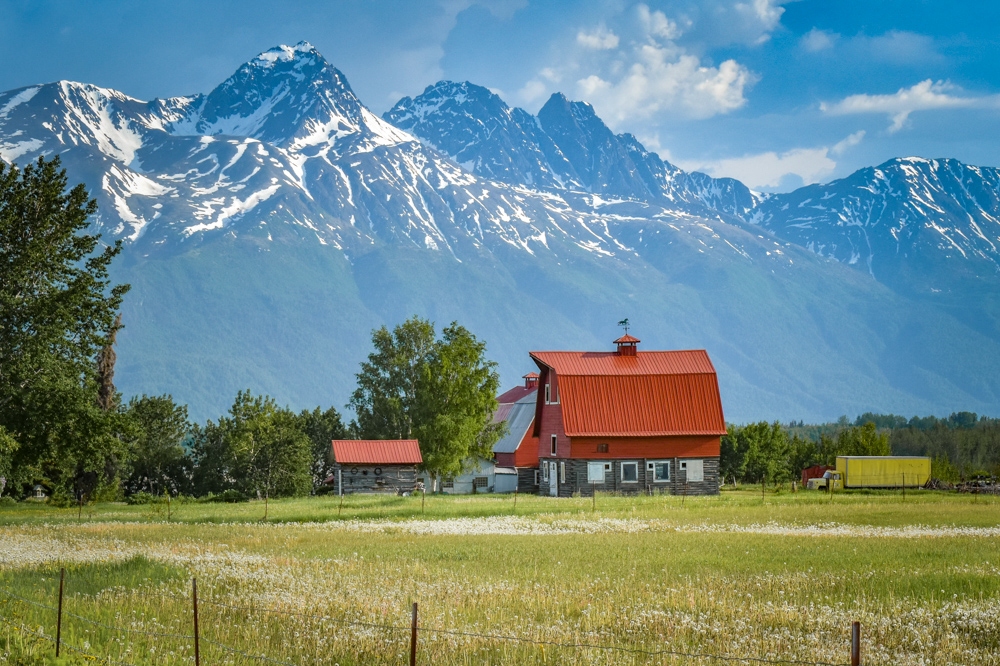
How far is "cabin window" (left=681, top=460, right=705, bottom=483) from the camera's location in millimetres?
76312

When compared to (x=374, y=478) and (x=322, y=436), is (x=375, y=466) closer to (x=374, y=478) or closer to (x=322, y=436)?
(x=374, y=478)

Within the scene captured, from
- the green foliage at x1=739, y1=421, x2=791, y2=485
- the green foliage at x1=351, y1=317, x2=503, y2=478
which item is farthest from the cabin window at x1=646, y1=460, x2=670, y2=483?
the green foliage at x1=739, y1=421, x2=791, y2=485

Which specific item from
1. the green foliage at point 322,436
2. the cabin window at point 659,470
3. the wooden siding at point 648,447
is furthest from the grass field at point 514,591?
the green foliage at point 322,436

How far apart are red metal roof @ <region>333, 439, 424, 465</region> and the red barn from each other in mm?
11155

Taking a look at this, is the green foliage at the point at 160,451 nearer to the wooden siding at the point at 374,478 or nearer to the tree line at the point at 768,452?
the wooden siding at the point at 374,478

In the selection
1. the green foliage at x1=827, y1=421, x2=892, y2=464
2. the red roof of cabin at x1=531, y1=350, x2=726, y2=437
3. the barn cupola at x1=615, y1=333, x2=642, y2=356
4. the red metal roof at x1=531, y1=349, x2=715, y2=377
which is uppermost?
the barn cupola at x1=615, y1=333, x2=642, y2=356

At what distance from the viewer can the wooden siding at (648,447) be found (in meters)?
75.3

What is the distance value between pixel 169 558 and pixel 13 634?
12.3m

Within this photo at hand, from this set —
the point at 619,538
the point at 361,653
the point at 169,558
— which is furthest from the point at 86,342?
the point at 361,653

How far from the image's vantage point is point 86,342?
50500 millimetres

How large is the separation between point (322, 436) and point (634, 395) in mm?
46976

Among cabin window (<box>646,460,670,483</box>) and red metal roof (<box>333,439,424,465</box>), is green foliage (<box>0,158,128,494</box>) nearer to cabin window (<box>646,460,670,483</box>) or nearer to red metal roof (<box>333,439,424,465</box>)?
red metal roof (<box>333,439,424,465</box>)

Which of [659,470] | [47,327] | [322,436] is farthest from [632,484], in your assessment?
[322,436]

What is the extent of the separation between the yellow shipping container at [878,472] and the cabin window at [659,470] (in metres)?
18.1
